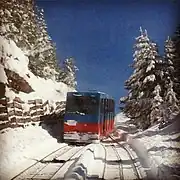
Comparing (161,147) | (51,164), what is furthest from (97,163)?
(161,147)

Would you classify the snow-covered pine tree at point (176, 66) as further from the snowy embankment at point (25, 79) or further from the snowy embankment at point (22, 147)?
the snowy embankment at point (22, 147)

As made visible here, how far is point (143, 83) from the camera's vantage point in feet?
10.9

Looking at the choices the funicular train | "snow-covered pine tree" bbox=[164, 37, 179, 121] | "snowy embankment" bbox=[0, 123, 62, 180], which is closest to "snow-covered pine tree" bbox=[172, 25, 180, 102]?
"snow-covered pine tree" bbox=[164, 37, 179, 121]

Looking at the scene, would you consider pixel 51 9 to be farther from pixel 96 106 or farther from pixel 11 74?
pixel 96 106

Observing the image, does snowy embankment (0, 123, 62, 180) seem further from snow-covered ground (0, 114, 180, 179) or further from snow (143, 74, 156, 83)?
snow (143, 74, 156, 83)

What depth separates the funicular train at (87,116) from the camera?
3.32 meters

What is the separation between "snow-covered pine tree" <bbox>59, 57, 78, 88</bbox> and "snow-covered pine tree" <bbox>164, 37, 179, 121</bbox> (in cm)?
61


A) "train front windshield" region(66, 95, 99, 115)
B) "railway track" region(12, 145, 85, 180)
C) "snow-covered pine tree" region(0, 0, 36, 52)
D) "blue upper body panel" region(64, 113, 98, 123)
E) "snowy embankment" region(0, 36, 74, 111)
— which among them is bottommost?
"railway track" region(12, 145, 85, 180)

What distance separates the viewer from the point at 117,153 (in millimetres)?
3324

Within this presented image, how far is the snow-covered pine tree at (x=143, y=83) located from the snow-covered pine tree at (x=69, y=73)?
0.36 metres

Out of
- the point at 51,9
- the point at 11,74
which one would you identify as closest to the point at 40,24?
the point at 51,9

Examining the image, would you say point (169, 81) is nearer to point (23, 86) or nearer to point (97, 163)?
point (97, 163)

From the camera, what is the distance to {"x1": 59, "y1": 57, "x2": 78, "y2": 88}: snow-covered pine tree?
3.35 metres

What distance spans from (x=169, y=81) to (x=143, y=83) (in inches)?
6.8
